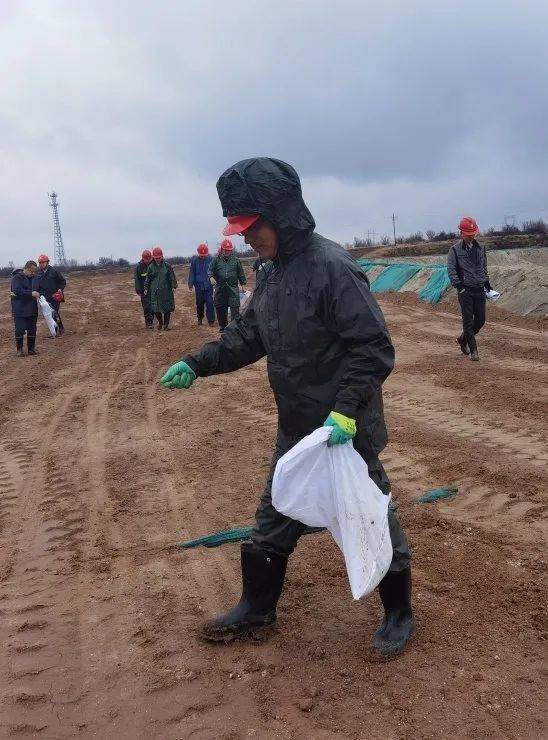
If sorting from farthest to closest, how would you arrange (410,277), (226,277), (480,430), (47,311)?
(410,277) → (47,311) → (226,277) → (480,430)

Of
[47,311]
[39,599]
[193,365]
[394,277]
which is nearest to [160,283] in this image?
[47,311]

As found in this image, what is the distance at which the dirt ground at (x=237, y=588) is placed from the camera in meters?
2.81

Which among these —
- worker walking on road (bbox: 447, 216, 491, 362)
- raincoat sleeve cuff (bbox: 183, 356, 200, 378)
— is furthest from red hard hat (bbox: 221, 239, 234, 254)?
raincoat sleeve cuff (bbox: 183, 356, 200, 378)

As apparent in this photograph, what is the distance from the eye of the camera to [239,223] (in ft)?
9.98

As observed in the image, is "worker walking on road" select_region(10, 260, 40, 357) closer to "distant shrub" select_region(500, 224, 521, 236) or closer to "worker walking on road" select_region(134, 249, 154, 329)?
"worker walking on road" select_region(134, 249, 154, 329)

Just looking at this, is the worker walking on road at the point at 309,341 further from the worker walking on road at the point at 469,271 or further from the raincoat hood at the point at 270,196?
the worker walking on road at the point at 469,271

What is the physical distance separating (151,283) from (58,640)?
12.6 meters

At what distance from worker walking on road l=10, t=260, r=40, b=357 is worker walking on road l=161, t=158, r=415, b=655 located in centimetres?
1080

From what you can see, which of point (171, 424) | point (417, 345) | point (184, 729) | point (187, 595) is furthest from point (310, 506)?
point (417, 345)

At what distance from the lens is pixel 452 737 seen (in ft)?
8.46

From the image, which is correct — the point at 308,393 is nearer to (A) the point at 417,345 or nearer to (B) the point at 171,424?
(B) the point at 171,424

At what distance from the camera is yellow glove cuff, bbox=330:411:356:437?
2812 millimetres

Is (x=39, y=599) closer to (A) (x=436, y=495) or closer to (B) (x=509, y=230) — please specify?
(A) (x=436, y=495)

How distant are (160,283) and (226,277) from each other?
6.77 ft
